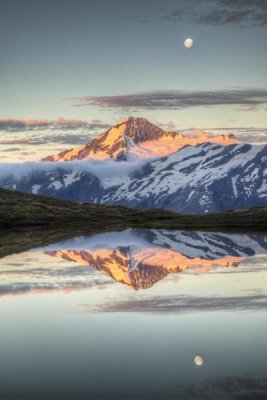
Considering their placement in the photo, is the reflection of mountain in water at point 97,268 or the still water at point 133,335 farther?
the reflection of mountain in water at point 97,268

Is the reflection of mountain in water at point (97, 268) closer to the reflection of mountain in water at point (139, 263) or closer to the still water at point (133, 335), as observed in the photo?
the reflection of mountain in water at point (139, 263)

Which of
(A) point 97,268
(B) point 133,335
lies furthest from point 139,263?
(B) point 133,335

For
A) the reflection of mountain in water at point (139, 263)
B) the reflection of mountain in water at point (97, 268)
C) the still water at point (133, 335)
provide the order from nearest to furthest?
the still water at point (133, 335), the reflection of mountain in water at point (97, 268), the reflection of mountain in water at point (139, 263)

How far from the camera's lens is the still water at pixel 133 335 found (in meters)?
14.7

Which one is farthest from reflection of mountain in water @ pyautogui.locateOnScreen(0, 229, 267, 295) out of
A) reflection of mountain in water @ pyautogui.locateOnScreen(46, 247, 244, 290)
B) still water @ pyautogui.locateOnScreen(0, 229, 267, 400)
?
still water @ pyautogui.locateOnScreen(0, 229, 267, 400)

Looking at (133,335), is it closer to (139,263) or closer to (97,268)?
(97,268)

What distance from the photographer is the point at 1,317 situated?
2412 centimetres

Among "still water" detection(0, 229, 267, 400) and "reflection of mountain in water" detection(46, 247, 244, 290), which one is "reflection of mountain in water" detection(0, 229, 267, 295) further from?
"still water" detection(0, 229, 267, 400)

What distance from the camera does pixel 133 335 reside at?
20.3 m

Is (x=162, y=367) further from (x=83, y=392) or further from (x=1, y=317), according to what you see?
(x=1, y=317)

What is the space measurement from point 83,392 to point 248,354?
452 centimetres

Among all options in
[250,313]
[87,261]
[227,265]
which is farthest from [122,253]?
[250,313]

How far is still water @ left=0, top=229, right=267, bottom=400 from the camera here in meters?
14.7


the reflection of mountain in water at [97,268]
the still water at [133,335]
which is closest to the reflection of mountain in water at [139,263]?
the reflection of mountain in water at [97,268]
